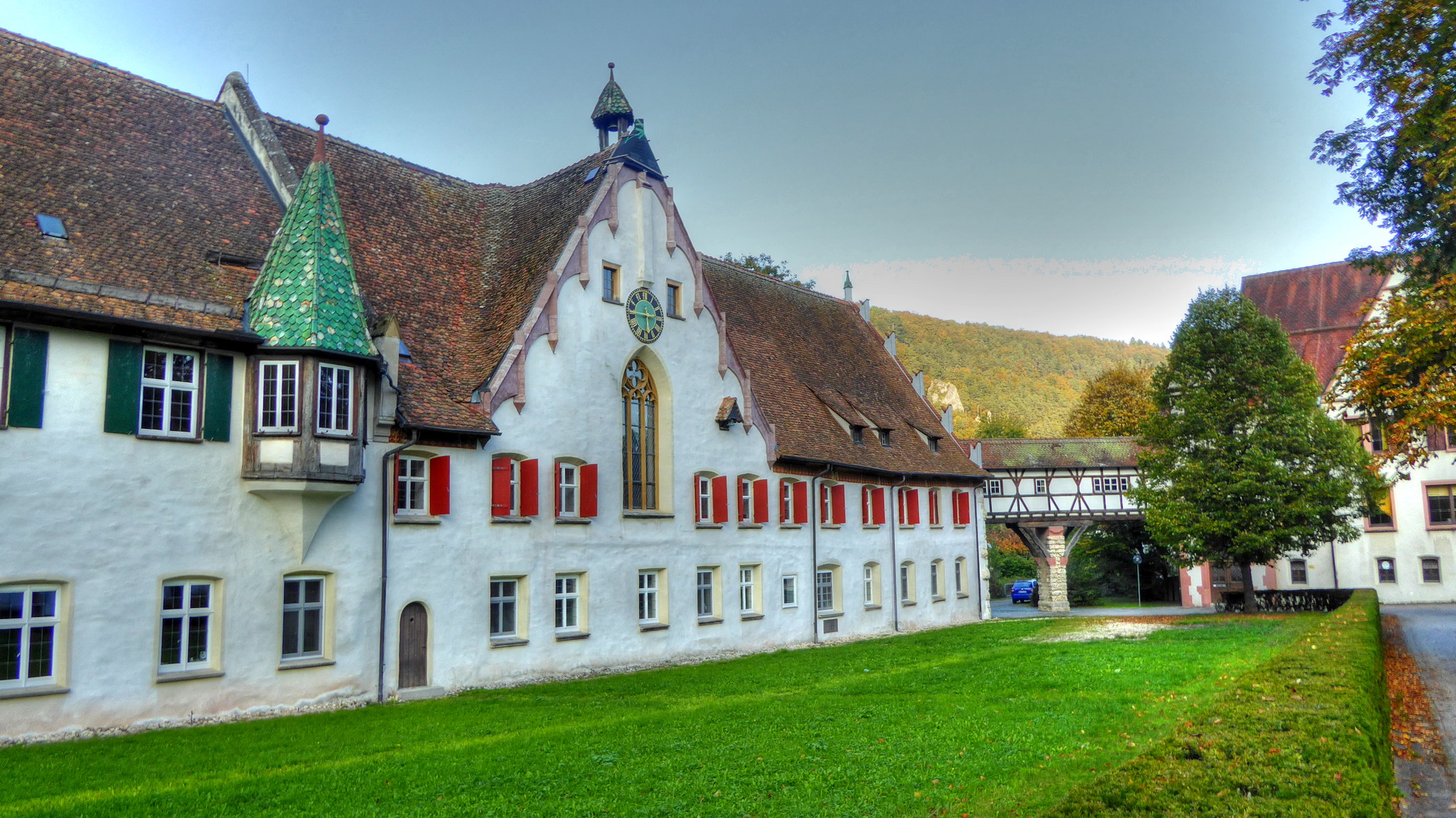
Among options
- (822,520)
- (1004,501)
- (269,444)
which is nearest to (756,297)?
(822,520)

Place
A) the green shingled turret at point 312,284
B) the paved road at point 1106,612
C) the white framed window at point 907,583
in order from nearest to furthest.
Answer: the green shingled turret at point 312,284 < the white framed window at point 907,583 < the paved road at point 1106,612

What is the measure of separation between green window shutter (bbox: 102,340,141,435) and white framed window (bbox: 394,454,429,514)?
4873 millimetres

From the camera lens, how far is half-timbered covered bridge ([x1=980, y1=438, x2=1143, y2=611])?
4784cm

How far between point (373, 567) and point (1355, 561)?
46.1m

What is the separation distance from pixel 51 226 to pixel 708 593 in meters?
16.8

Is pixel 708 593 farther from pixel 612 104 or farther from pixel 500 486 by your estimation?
pixel 612 104

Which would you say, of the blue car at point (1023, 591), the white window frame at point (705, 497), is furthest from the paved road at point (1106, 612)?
the white window frame at point (705, 497)

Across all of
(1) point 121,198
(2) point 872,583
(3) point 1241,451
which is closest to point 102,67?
(1) point 121,198

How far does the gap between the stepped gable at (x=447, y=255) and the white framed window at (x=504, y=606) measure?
3.40 metres

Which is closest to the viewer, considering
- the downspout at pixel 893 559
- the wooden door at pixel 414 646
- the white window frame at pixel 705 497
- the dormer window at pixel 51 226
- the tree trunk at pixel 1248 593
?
the dormer window at pixel 51 226

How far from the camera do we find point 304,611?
1823 centimetres

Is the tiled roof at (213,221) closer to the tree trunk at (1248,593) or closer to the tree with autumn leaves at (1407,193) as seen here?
the tree with autumn leaves at (1407,193)

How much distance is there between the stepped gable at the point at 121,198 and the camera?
634 inches

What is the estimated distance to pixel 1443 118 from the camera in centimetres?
1566
